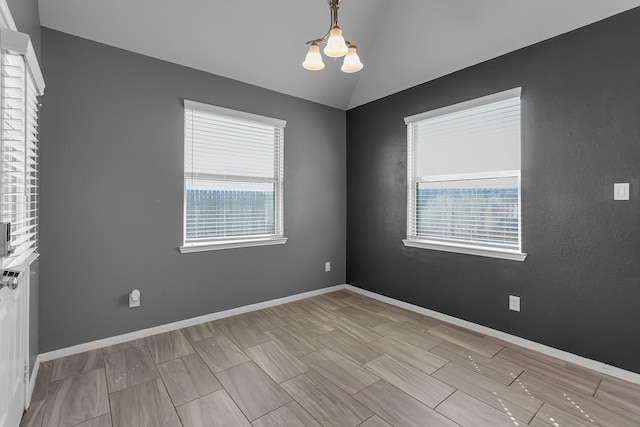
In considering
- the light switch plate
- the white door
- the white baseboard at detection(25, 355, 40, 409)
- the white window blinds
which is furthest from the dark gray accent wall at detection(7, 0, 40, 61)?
the light switch plate

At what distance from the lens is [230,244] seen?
3275 millimetres

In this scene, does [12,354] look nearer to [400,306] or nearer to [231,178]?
[231,178]

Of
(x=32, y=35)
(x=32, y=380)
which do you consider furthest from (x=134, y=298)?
(x=32, y=35)

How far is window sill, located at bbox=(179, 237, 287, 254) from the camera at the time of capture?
303cm

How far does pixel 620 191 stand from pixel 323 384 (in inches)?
95.0

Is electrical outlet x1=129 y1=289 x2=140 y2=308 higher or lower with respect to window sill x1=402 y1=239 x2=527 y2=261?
lower

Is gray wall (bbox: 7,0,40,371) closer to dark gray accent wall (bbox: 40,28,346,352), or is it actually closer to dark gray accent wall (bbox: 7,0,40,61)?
dark gray accent wall (bbox: 7,0,40,61)

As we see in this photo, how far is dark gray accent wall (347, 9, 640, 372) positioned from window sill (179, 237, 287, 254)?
176cm

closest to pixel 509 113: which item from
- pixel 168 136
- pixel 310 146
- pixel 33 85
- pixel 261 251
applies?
pixel 310 146

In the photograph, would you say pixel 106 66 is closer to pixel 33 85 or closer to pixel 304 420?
pixel 33 85

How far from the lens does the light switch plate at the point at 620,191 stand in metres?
2.16

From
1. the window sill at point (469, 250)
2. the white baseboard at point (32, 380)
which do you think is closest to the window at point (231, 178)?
the white baseboard at point (32, 380)

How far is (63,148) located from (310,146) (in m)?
2.41

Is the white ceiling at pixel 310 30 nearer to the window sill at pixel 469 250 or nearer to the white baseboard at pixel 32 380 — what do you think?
the window sill at pixel 469 250
